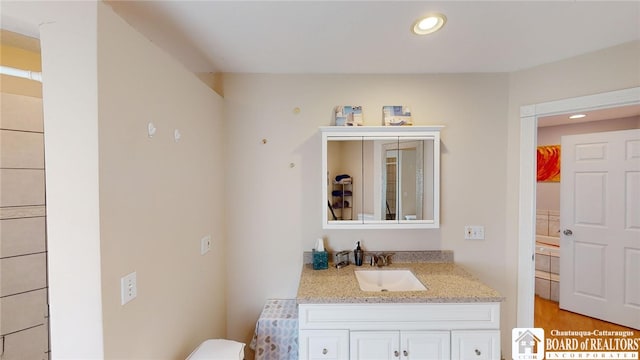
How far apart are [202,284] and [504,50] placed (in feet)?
8.08

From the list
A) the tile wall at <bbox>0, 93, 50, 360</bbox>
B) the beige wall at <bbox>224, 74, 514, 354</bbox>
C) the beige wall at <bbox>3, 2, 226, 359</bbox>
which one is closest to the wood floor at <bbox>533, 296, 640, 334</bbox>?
the beige wall at <bbox>224, 74, 514, 354</bbox>

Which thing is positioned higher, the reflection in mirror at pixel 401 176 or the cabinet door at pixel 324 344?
the reflection in mirror at pixel 401 176

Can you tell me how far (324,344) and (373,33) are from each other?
5.87ft

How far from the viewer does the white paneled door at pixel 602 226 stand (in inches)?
95.2

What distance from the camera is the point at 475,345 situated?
Result: 143 centimetres

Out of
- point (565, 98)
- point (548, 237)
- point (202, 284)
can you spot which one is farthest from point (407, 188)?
point (548, 237)

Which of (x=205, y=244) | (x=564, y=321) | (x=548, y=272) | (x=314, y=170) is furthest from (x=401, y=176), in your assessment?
(x=548, y=272)

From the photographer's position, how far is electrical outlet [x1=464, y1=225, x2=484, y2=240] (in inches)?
77.1

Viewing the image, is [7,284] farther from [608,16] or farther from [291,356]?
[608,16]

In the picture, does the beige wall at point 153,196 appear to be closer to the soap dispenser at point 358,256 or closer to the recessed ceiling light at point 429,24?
the soap dispenser at point 358,256

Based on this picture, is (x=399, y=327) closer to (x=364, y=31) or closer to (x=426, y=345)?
(x=426, y=345)

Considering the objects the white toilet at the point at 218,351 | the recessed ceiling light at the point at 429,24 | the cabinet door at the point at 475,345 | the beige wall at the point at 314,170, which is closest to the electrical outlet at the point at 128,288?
the white toilet at the point at 218,351

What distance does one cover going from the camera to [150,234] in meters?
1.14

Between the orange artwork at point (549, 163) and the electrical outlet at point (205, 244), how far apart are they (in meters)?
4.49
